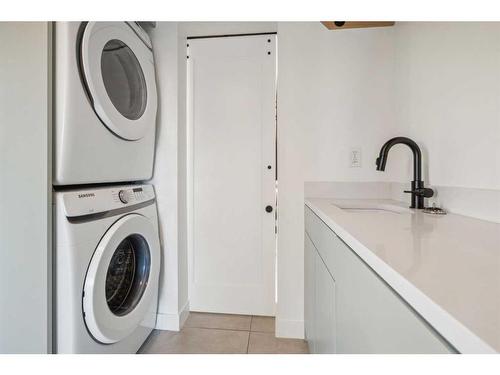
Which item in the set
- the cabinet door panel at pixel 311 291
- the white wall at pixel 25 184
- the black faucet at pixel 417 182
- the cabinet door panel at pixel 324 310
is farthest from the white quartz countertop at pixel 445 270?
the white wall at pixel 25 184

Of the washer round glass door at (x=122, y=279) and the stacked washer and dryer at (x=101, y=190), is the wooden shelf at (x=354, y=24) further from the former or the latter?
the washer round glass door at (x=122, y=279)

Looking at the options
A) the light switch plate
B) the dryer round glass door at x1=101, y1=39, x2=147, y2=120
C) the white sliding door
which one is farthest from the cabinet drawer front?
the dryer round glass door at x1=101, y1=39, x2=147, y2=120

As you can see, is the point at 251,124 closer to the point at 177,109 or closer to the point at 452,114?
the point at 177,109

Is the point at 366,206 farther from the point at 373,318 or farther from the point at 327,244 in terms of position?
the point at 373,318

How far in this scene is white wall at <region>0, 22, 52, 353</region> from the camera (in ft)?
2.85

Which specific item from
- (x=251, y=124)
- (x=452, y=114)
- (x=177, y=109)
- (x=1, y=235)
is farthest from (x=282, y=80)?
(x=1, y=235)

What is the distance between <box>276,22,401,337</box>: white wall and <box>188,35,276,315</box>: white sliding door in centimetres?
23

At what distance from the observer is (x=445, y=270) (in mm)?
343

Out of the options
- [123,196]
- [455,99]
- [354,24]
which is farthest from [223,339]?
[354,24]

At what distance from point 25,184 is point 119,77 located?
69cm

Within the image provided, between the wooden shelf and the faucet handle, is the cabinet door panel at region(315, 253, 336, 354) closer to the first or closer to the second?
the faucet handle

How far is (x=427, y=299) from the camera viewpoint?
270 mm

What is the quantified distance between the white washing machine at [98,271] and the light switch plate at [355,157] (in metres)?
1.33

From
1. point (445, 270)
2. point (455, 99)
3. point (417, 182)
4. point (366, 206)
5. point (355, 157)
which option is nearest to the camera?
point (445, 270)
